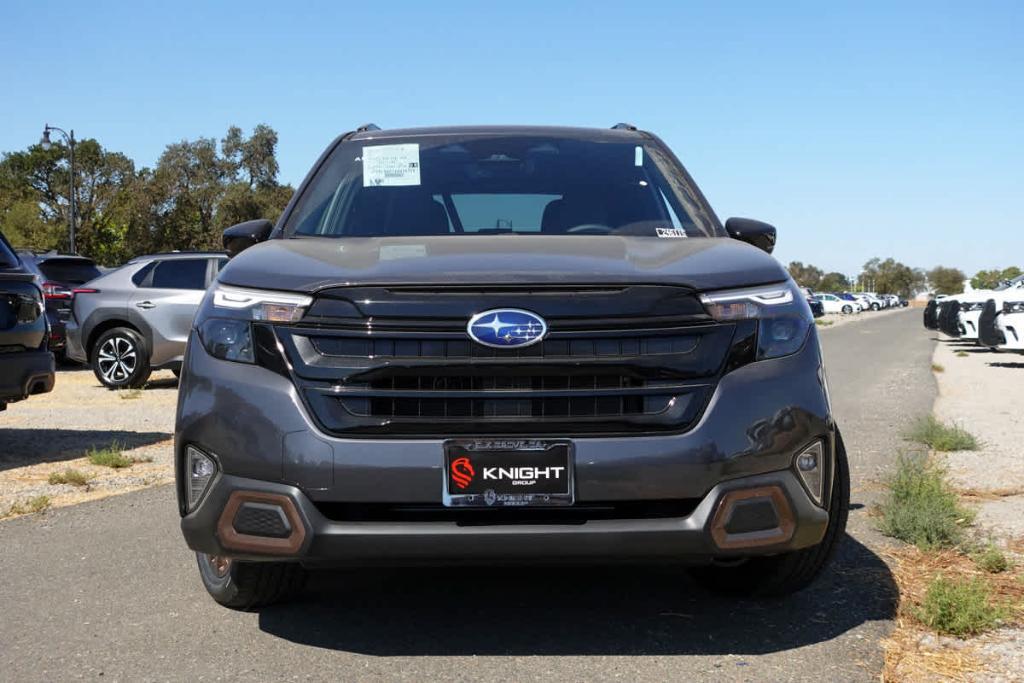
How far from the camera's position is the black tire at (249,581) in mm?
4086

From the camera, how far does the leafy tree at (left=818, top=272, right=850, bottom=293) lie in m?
182

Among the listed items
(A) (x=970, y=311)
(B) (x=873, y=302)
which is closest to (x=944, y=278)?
(B) (x=873, y=302)

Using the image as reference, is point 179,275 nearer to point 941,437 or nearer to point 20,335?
point 20,335

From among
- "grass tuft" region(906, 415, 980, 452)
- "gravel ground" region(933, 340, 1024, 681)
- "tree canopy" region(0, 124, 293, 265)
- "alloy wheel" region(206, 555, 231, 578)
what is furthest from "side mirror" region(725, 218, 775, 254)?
"tree canopy" region(0, 124, 293, 265)

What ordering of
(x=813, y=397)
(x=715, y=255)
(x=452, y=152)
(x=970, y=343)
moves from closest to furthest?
(x=813, y=397) < (x=715, y=255) < (x=452, y=152) < (x=970, y=343)

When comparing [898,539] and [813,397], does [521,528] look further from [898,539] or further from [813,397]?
[898,539]

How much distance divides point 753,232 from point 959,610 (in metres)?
1.63

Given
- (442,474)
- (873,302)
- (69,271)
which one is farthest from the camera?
(873,302)

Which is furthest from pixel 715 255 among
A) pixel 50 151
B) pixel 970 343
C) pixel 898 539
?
pixel 50 151

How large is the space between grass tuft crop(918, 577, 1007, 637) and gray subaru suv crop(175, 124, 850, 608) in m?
0.70

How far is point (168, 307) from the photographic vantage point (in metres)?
14.9

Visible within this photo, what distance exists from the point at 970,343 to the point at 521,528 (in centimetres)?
3123

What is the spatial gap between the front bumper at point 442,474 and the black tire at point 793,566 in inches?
20.3

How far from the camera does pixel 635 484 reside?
3363mm
